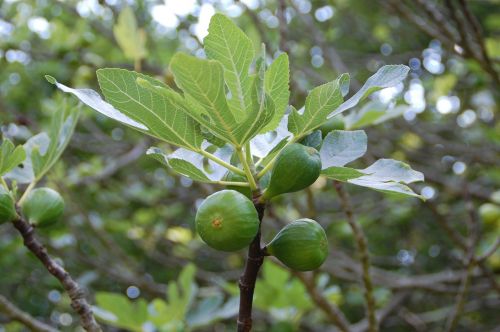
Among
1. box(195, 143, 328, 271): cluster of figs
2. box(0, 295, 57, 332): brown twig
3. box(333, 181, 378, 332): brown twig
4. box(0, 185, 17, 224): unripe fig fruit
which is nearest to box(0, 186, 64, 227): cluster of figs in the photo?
box(0, 185, 17, 224): unripe fig fruit

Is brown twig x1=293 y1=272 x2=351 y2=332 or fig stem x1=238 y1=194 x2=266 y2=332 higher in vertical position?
fig stem x1=238 y1=194 x2=266 y2=332

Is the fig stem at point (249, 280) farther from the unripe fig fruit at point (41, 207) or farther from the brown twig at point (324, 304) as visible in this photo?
the brown twig at point (324, 304)

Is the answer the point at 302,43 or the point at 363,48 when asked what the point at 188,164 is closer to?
the point at 302,43

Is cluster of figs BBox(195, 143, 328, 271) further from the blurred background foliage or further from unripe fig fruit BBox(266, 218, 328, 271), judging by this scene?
the blurred background foliage

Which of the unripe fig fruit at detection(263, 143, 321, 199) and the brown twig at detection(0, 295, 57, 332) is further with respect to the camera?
the brown twig at detection(0, 295, 57, 332)

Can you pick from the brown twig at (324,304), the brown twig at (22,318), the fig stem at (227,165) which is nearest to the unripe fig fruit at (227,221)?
the fig stem at (227,165)

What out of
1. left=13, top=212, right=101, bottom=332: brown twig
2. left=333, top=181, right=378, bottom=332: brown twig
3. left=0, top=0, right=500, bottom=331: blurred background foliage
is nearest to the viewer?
left=13, top=212, right=101, bottom=332: brown twig

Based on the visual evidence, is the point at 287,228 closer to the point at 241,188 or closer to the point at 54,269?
the point at 241,188
